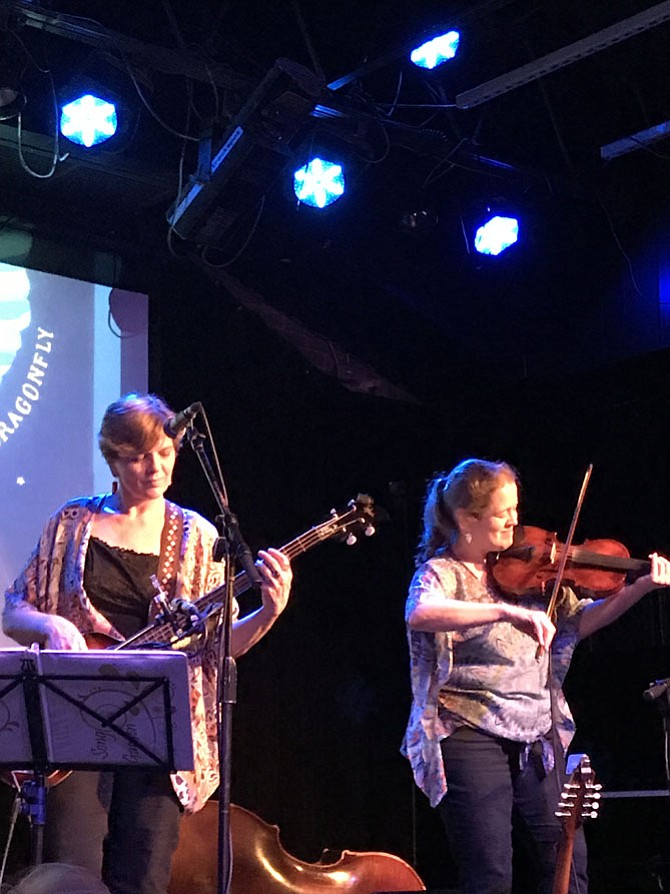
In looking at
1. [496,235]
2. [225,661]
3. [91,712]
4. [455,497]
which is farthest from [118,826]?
[496,235]

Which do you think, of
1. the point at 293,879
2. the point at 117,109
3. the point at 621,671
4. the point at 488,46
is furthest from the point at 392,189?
the point at 293,879

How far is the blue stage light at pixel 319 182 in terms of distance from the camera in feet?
17.7

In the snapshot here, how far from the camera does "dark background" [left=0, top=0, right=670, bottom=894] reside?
5.21m

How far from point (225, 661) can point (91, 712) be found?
13.2 inches

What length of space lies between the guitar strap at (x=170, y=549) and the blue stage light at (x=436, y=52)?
2.47 metres

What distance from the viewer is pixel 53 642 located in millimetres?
3104

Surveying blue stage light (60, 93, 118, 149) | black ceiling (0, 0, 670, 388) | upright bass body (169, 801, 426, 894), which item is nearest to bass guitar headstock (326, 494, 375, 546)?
upright bass body (169, 801, 426, 894)

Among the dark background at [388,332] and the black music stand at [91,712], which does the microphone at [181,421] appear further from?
the dark background at [388,332]

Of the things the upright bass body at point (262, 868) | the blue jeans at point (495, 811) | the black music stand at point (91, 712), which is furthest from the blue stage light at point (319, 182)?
the black music stand at point (91, 712)

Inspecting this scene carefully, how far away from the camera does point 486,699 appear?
3533 mm

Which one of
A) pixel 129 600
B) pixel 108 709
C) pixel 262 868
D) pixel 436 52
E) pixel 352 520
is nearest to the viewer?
pixel 108 709

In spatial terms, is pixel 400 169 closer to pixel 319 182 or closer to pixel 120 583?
pixel 319 182

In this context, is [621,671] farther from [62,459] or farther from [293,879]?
[62,459]

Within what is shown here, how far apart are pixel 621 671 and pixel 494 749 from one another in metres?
2.15
